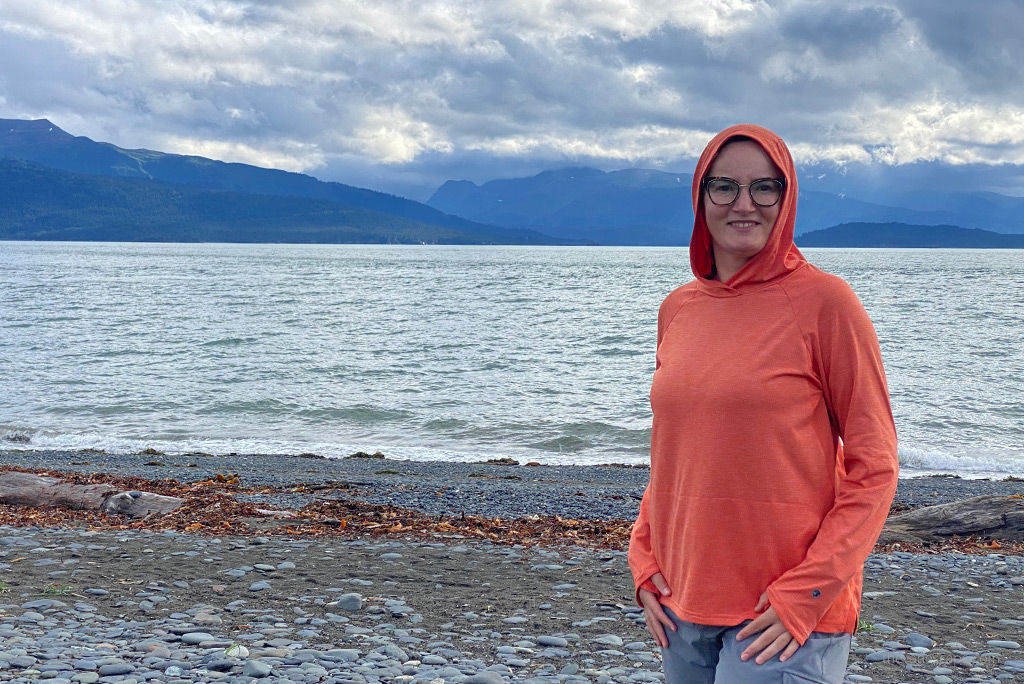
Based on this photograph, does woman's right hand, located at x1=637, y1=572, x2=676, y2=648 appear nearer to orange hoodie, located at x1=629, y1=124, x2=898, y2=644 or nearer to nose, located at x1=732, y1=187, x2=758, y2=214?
orange hoodie, located at x1=629, y1=124, x2=898, y2=644

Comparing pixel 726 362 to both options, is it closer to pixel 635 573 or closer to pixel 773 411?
pixel 773 411

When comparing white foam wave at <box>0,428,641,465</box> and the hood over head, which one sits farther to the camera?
white foam wave at <box>0,428,641,465</box>

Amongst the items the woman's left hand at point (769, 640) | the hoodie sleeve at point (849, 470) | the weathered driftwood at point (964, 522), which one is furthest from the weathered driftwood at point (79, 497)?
the hoodie sleeve at point (849, 470)

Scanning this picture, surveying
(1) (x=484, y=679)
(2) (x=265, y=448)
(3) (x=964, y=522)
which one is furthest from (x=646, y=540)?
(2) (x=265, y=448)

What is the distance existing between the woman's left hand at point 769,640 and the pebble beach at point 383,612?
305cm

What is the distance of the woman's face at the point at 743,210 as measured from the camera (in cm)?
254

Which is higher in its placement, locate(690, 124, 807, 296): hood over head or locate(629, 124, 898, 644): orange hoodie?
locate(690, 124, 807, 296): hood over head

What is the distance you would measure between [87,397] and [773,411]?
96.2 ft

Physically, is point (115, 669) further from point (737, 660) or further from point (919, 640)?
point (919, 640)

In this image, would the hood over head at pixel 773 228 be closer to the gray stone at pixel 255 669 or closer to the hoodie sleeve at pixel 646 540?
the hoodie sleeve at pixel 646 540

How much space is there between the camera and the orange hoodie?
7.55ft

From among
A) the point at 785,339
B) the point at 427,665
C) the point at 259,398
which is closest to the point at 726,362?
the point at 785,339

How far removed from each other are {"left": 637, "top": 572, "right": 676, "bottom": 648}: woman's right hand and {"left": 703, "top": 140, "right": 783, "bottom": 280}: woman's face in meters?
1.02

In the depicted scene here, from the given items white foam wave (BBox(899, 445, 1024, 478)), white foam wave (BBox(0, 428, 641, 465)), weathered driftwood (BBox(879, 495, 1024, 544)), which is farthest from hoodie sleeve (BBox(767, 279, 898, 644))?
white foam wave (BBox(899, 445, 1024, 478))
